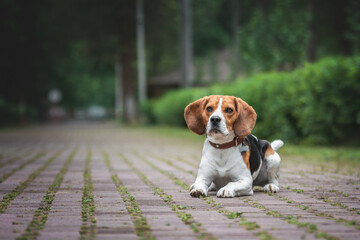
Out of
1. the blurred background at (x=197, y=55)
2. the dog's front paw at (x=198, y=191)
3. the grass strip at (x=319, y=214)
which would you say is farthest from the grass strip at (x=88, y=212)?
the blurred background at (x=197, y=55)

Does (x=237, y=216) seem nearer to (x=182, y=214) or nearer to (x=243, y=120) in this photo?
(x=182, y=214)

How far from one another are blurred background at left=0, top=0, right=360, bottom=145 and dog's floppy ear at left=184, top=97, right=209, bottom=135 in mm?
7289

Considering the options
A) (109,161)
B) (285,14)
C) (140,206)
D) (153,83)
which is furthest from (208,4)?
(140,206)

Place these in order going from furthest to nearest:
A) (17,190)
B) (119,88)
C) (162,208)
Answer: (119,88)
(17,190)
(162,208)

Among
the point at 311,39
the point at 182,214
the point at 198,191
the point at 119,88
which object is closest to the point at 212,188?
the point at 198,191

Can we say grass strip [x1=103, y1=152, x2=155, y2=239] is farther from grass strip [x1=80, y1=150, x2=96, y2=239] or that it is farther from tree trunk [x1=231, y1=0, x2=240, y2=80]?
tree trunk [x1=231, y1=0, x2=240, y2=80]

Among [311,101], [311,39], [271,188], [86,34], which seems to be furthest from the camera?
[86,34]

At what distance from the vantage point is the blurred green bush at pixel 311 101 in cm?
1259

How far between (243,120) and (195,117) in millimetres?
573

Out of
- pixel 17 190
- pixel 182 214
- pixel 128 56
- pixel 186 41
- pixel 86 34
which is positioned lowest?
pixel 17 190

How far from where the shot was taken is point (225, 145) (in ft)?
18.6

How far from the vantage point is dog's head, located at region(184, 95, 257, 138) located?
5488 mm

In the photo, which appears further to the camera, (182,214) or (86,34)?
(86,34)

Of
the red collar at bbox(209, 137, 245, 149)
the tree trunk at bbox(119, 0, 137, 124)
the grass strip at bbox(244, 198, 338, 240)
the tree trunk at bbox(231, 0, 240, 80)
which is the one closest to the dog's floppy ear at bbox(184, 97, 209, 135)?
the red collar at bbox(209, 137, 245, 149)
